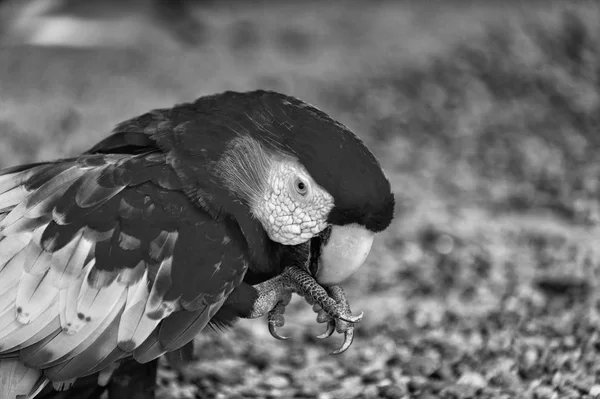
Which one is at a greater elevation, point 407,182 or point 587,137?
point 587,137

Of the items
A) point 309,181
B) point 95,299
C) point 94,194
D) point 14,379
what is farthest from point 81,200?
point 309,181

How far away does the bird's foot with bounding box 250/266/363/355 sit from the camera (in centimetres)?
206

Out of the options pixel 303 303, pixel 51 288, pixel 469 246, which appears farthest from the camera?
pixel 469 246

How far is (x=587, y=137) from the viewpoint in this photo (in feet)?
15.8

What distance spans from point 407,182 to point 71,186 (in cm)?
251

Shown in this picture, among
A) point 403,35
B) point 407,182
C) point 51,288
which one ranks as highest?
point 403,35

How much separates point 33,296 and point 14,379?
236 mm

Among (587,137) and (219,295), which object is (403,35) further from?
(219,295)

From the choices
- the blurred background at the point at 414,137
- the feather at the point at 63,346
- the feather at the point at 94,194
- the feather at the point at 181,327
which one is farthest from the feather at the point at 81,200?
the blurred background at the point at 414,137

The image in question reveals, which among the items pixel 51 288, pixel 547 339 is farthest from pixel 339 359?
pixel 51 288

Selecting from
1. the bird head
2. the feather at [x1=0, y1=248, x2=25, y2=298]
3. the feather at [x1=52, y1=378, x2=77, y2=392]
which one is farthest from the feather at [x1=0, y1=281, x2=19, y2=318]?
the bird head

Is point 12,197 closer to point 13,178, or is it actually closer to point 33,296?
point 13,178

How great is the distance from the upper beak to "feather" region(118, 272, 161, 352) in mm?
483

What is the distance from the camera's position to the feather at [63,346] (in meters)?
1.96
